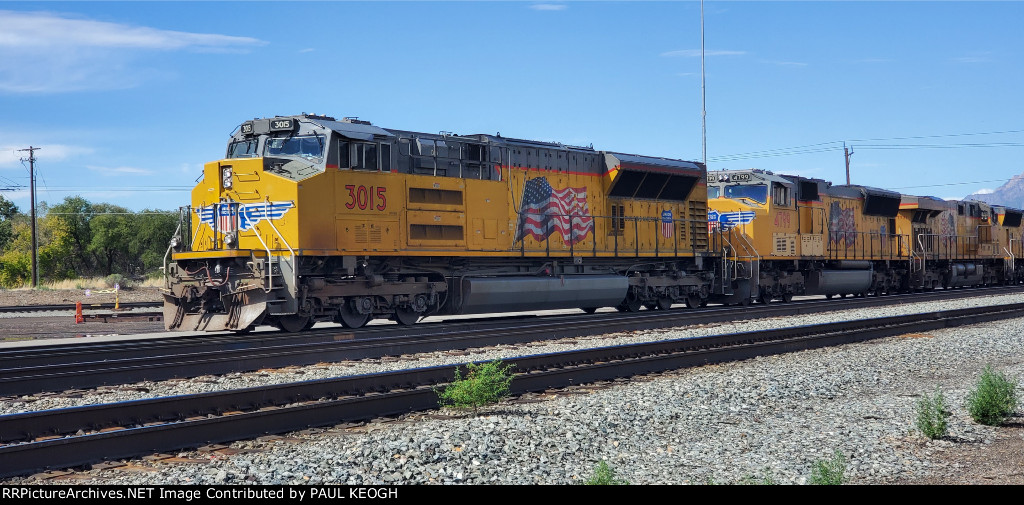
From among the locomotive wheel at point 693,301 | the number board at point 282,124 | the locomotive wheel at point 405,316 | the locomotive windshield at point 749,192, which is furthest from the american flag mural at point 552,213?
the locomotive windshield at point 749,192

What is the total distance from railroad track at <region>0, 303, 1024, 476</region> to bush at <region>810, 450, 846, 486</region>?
12.7 feet

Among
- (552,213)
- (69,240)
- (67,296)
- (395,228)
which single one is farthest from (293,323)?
(69,240)

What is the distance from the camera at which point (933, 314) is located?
18.7 m

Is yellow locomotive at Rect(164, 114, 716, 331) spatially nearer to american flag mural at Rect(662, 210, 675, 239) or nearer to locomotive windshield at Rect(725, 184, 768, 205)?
american flag mural at Rect(662, 210, 675, 239)

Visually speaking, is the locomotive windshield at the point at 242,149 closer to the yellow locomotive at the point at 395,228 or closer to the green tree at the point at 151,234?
the yellow locomotive at the point at 395,228

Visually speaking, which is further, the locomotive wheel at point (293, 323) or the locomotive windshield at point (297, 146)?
the locomotive wheel at point (293, 323)

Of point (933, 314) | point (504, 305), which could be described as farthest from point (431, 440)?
point (933, 314)

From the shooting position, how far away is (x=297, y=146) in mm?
14930

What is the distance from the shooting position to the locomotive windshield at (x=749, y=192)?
24438mm

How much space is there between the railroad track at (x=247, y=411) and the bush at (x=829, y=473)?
153 inches

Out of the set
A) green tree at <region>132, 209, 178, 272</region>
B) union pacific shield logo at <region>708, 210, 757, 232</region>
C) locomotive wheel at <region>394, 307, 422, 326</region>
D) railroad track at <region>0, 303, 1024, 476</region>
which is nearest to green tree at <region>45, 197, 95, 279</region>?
green tree at <region>132, 209, 178, 272</region>
